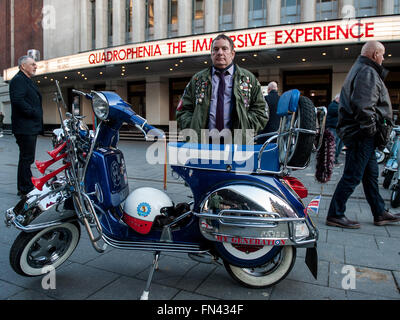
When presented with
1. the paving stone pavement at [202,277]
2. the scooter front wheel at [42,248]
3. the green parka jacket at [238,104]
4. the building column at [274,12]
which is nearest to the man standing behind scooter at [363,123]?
the paving stone pavement at [202,277]

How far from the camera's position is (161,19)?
63.2ft

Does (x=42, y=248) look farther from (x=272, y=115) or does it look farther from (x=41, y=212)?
(x=272, y=115)

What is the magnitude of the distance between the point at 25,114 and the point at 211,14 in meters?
15.1

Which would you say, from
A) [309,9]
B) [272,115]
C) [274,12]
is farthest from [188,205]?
[274,12]

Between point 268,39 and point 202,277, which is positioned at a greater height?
point 268,39

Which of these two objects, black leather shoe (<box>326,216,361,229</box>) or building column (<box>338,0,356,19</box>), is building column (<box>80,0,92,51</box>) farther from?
black leather shoe (<box>326,216,361,229</box>)

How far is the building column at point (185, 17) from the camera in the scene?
18284mm

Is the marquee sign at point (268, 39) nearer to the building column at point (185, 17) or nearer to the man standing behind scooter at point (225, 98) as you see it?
the building column at point (185, 17)

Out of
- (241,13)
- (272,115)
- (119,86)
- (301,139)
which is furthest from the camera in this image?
(119,86)

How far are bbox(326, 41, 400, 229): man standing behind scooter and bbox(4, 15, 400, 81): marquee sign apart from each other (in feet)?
29.2

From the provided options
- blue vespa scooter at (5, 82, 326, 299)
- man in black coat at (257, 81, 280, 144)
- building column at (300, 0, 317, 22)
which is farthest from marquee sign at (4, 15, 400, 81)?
blue vespa scooter at (5, 82, 326, 299)
